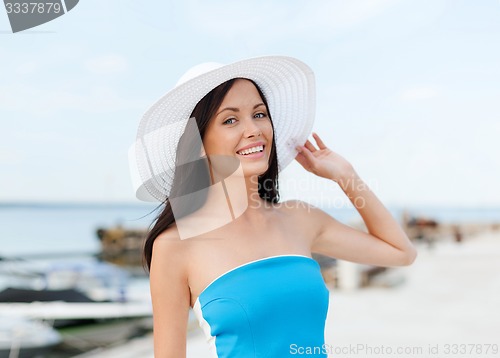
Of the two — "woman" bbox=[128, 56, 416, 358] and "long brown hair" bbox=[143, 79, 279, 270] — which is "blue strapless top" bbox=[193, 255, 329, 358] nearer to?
"woman" bbox=[128, 56, 416, 358]

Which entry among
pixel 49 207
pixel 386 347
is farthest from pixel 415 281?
pixel 49 207

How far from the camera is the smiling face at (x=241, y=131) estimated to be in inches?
56.5

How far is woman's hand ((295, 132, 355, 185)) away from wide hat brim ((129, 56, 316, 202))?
0.04 metres

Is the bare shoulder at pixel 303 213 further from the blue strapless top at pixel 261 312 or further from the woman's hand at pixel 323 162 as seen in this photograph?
the blue strapless top at pixel 261 312

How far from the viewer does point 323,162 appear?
1688 millimetres

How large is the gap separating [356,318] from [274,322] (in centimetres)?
383

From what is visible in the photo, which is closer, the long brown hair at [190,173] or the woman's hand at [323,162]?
the long brown hair at [190,173]

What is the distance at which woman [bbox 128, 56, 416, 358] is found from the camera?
4.52 ft

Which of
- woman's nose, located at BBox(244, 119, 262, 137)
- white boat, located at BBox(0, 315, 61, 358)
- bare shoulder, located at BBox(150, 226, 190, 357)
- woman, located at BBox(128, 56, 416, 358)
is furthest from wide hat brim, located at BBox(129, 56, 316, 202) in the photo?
white boat, located at BBox(0, 315, 61, 358)

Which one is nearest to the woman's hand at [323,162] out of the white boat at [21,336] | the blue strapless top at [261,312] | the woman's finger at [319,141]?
the woman's finger at [319,141]

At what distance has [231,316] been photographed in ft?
4.47

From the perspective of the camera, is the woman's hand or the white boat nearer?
the woman's hand

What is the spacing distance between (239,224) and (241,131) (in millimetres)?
257

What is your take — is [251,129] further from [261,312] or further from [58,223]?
[58,223]
